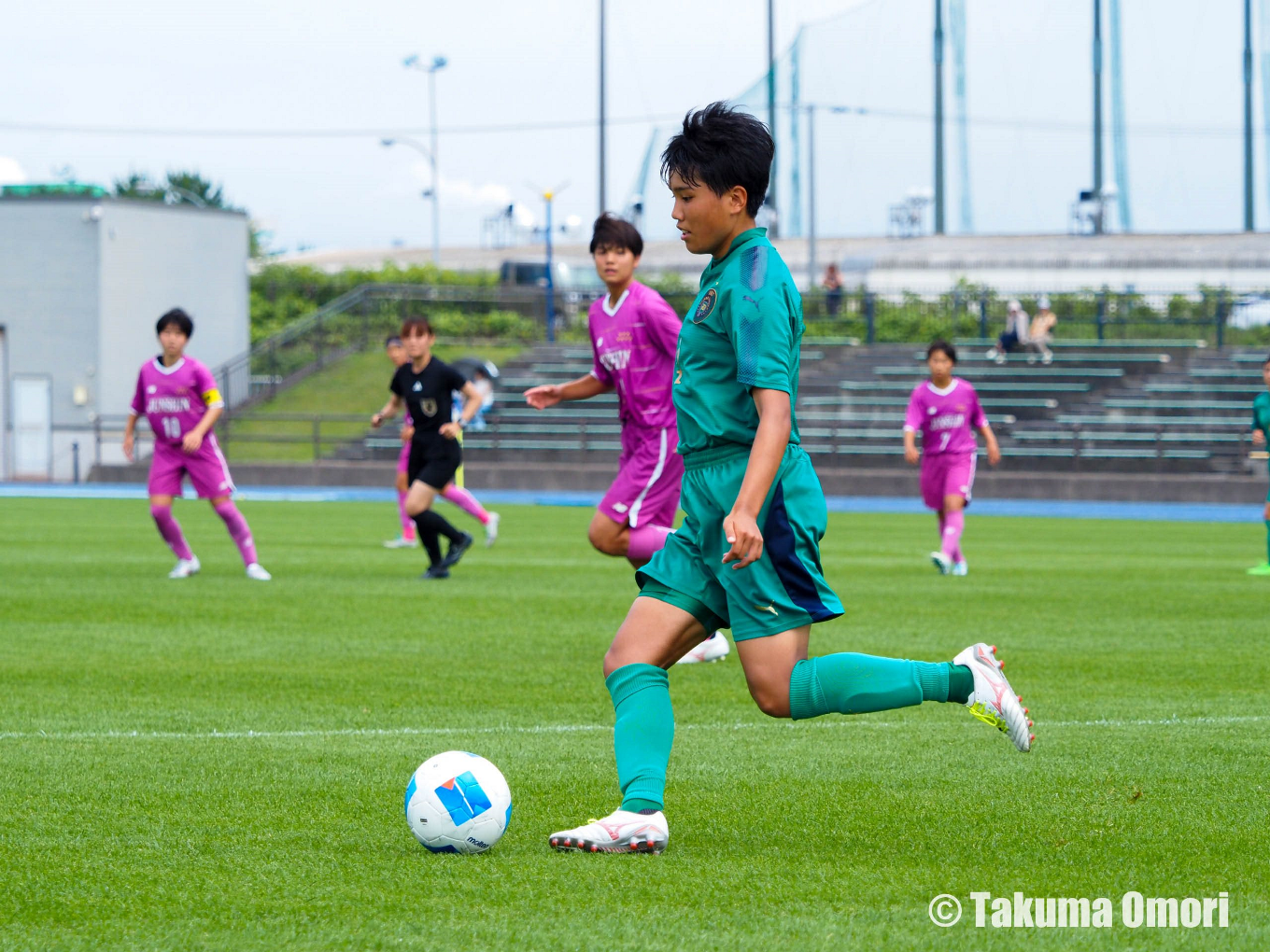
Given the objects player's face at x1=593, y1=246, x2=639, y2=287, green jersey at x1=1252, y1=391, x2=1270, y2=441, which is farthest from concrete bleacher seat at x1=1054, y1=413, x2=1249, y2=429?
player's face at x1=593, y1=246, x2=639, y2=287

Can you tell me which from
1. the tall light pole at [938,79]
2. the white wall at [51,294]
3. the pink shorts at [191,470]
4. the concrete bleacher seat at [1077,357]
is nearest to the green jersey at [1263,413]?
the pink shorts at [191,470]

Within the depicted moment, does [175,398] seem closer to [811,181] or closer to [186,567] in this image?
Answer: [186,567]

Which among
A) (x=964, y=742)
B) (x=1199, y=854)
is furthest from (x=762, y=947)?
(x=964, y=742)

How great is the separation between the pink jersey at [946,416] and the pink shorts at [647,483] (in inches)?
236

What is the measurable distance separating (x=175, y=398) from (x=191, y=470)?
1.96 feet

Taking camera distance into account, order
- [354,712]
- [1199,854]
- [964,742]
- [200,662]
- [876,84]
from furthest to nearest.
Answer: [876,84] → [200,662] → [354,712] → [964,742] → [1199,854]

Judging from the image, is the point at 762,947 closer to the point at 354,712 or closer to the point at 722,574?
the point at 722,574

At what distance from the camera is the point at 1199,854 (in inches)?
173

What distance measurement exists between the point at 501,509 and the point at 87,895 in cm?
2284

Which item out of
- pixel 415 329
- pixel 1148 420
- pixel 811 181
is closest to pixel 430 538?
pixel 415 329

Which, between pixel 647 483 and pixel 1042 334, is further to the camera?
pixel 1042 334

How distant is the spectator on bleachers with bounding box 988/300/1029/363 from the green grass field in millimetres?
25234

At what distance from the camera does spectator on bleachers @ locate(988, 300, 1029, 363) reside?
120ft

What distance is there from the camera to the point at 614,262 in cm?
853
